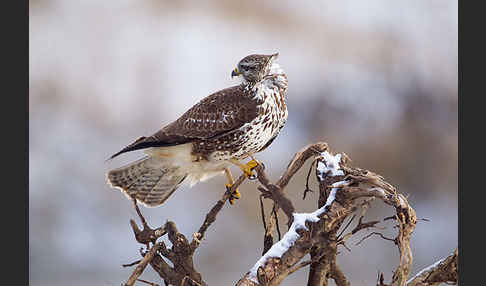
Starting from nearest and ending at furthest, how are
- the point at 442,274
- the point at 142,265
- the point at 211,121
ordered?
the point at 142,265, the point at 442,274, the point at 211,121

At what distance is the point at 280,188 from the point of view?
76.7 inches

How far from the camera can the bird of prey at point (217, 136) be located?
2199 mm

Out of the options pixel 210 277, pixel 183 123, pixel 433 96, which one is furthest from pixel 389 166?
pixel 183 123

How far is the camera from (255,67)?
2146mm

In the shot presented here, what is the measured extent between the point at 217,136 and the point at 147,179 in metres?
0.35

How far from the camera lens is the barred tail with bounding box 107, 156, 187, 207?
233 centimetres

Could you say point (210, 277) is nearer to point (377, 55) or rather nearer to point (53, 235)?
point (53, 235)

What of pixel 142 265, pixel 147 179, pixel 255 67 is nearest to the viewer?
pixel 142 265

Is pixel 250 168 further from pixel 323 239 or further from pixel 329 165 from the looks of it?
pixel 323 239

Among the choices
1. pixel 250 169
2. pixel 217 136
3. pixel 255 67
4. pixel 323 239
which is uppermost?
pixel 255 67

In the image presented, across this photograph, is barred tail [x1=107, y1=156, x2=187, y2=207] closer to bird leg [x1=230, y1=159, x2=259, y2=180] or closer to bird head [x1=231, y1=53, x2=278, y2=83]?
bird leg [x1=230, y1=159, x2=259, y2=180]

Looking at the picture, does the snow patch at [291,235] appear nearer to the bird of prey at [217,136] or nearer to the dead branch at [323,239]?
the dead branch at [323,239]

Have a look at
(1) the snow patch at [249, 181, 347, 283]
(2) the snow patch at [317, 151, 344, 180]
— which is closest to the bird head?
(2) the snow patch at [317, 151, 344, 180]

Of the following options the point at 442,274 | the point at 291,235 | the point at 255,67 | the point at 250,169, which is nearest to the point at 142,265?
the point at 291,235
